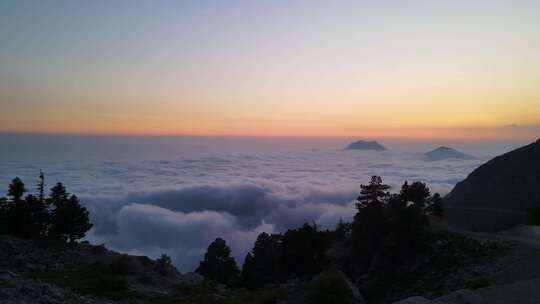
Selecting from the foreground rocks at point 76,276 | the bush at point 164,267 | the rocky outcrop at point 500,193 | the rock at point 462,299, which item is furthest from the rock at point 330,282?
the rocky outcrop at point 500,193

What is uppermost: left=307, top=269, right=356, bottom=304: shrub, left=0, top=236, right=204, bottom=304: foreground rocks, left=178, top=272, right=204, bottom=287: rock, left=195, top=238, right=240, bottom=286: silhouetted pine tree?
left=307, top=269, right=356, bottom=304: shrub

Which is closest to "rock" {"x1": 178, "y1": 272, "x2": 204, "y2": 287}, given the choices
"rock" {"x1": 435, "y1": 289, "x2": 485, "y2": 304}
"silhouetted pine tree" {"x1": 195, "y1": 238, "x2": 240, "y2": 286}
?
"silhouetted pine tree" {"x1": 195, "y1": 238, "x2": 240, "y2": 286}

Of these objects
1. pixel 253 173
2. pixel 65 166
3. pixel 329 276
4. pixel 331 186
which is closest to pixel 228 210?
pixel 331 186

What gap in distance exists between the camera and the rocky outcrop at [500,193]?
43.6 metres

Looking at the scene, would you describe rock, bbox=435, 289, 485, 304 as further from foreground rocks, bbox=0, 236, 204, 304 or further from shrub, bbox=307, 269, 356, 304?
foreground rocks, bbox=0, 236, 204, 304

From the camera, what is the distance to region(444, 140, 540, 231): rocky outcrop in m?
43.6

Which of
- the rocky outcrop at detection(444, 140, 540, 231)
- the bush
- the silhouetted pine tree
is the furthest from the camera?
the rocky outcrop at detection(444, 140, 540, 231)

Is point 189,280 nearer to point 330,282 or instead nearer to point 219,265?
point 330,282

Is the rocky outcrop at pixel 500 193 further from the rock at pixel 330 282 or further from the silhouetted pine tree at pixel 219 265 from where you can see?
the rock at pixel 330 282

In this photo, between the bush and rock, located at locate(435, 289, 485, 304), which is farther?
the bush

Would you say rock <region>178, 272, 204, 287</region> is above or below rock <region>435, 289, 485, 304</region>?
below

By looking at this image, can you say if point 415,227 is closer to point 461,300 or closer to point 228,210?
point 461,300

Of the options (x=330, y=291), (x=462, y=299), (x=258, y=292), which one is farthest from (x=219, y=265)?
(x=462, y=299)

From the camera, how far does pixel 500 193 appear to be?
5950 centimetres
